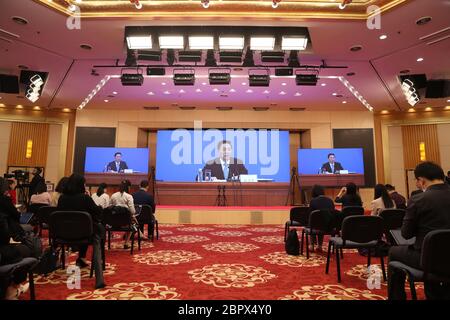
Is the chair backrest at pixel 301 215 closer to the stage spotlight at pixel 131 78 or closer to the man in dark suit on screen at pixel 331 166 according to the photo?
the stage spotlight at pixel 131 78

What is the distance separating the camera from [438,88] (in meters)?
7.83

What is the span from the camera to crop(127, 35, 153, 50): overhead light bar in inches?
225

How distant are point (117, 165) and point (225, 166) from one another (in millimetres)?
4187

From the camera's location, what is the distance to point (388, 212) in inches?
149

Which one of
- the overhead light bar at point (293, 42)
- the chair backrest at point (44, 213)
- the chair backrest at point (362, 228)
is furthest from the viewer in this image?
the overhead light bar at point (293, 42)

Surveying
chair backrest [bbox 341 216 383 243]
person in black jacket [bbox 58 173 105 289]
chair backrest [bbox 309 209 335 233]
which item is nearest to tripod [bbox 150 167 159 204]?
person in black jacket [bbox 58 173 105 289]

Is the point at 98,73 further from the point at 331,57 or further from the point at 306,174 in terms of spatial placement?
the point at 306,174

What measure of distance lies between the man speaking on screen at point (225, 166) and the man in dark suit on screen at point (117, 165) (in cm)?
314

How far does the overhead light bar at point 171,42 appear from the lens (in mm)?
5734

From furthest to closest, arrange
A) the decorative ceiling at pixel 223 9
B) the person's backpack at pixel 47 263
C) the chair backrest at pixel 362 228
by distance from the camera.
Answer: the decorative ceiling at pixel 223 9 < the person's backpack at pixel 47 263 < the chair backrest at pixel 362 228

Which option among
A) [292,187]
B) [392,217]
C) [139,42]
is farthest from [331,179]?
[139,42]

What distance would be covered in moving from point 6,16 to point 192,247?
539 cm

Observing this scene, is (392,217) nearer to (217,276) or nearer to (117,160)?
(217,276)

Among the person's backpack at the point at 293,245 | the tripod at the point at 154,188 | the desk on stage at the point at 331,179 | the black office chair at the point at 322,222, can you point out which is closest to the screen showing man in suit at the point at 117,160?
the tripod at the point at 154,188
